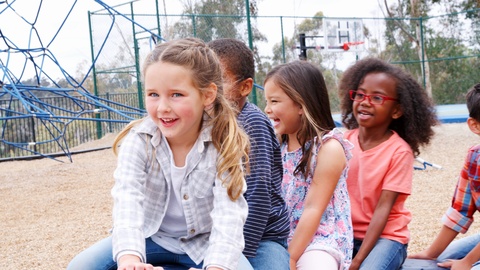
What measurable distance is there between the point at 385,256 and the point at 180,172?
925 millimetres

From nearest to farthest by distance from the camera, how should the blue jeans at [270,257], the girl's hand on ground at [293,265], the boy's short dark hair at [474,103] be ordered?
the blue jeans at [270,257] → the girl's hand on ground at [293,265] → the boy's short dark hair at [474,103]

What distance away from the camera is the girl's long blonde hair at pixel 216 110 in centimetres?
170

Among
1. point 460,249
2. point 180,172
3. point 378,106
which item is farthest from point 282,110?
point 460,249

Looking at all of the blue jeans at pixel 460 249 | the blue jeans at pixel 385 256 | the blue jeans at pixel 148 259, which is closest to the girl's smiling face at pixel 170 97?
the blue jeans at pixel 148 259

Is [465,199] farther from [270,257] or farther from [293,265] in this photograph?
[270,257]

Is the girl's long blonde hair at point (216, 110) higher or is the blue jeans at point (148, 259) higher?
the girl's long blonde hair at point (216, 110)

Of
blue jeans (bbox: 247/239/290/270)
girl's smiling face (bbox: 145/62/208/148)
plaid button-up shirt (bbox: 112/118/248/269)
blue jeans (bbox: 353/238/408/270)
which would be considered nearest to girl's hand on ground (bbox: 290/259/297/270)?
blue jeans (bbox: 247/239/290/270)

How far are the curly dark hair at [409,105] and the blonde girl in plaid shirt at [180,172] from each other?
973mm

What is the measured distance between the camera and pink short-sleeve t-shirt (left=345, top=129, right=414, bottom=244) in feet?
7.80

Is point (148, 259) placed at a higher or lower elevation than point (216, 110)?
lower

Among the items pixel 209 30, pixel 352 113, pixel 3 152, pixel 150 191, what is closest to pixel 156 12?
pixel 209 30

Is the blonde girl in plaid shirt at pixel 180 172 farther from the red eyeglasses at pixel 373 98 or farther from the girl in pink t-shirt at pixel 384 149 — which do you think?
the red eyeglasses at pixel 373 98

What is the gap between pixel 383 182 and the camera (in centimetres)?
242

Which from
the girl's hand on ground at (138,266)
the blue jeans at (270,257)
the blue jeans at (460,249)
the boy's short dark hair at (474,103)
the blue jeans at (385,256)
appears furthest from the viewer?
the blue jeans at (460,249)
